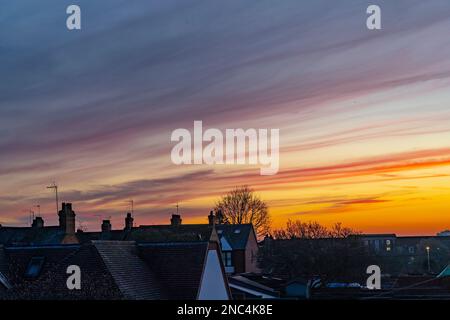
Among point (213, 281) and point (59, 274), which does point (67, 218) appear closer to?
point (213, 281)

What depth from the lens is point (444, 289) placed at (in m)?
31.9

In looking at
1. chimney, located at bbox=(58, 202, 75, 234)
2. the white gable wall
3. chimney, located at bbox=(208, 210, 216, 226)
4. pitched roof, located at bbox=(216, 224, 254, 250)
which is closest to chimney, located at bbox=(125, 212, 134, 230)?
chimney, located at bbox=(208, 210, 216, 226)

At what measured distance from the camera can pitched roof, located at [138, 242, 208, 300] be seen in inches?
900

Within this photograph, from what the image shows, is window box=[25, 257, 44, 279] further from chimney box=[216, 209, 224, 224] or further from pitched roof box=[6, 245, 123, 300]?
chimney box=[216, 209, 224, 224]

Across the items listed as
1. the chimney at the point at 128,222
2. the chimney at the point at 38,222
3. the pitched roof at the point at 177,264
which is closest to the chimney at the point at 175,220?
the chimney at the point at 128,222

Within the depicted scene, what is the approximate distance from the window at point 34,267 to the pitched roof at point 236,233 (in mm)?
29762

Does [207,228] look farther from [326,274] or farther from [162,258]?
[162,258]

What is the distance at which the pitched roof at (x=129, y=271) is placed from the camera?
21.4m

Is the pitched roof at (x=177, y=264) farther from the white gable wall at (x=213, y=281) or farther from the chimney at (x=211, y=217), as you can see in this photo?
the chimney at (x=211, y=217)

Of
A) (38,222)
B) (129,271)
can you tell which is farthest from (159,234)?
(129,271)

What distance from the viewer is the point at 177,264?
23.8 m

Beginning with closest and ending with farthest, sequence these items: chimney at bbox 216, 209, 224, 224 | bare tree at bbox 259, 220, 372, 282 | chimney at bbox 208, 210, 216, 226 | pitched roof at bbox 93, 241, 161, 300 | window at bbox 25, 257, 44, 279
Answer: pitched roof at bbox 93, 241, 161, 300
window at bbox 25, 257, 44, 279
bare tree at bbox 259, 220, 372, 282
chimney at bbox 208, 210, 216, 226
chimney at bbox 216, 209, 224, 224

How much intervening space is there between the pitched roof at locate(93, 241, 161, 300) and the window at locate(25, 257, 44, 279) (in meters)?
3.03

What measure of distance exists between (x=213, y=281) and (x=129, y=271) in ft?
11.5
